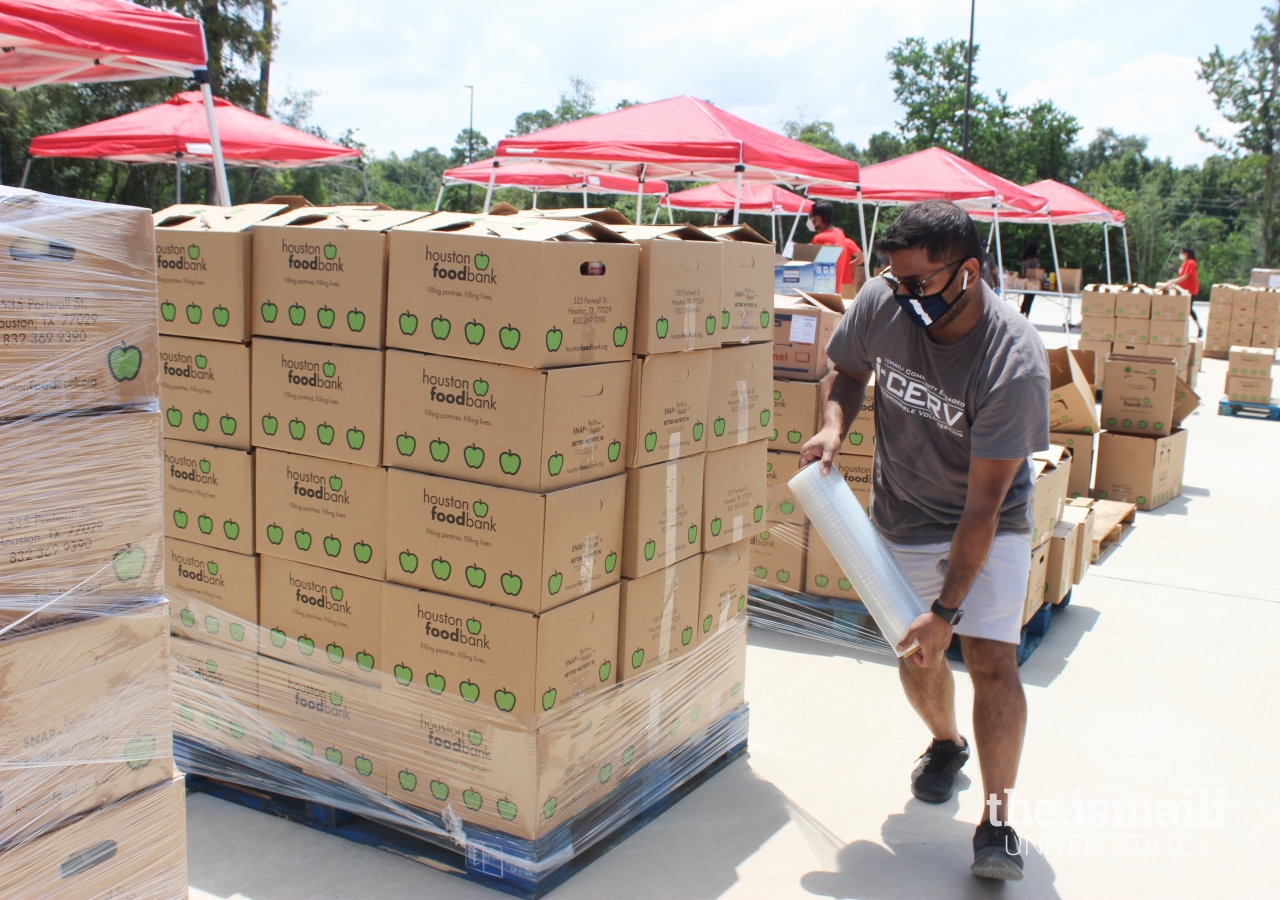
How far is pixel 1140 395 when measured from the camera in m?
7.14

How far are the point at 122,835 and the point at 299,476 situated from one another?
1.16 metres

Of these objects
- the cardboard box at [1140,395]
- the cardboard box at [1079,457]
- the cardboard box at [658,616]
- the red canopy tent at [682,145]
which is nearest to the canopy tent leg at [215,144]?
the red canopy tent at [682,145]

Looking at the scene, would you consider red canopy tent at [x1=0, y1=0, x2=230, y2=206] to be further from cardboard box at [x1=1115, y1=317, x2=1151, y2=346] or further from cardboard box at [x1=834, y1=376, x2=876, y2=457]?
cardboard box at [x1=1115, y1=317, x2=1151, y2=346]

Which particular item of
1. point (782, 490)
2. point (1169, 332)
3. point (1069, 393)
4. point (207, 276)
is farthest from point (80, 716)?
point (1169, 332)

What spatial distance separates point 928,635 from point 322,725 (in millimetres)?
1728

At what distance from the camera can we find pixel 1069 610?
5215mm

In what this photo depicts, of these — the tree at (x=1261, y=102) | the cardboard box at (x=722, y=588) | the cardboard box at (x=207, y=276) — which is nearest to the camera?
the cardboard box at (x=207, y=276)

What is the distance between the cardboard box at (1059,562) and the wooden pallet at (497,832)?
2152 millimetres

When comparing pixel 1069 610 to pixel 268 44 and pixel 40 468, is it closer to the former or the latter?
pixel 40 468

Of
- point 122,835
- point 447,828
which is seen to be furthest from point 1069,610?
point 122,835

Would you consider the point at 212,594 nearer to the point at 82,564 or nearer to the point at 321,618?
the point at 321,618

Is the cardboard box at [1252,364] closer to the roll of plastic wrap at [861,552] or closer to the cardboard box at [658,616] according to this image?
the roll of plastic wrap at [861,552]

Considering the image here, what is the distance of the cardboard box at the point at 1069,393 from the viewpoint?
6.06 meters

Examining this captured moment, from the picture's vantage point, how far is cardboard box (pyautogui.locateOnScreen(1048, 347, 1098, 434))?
6.06 m
